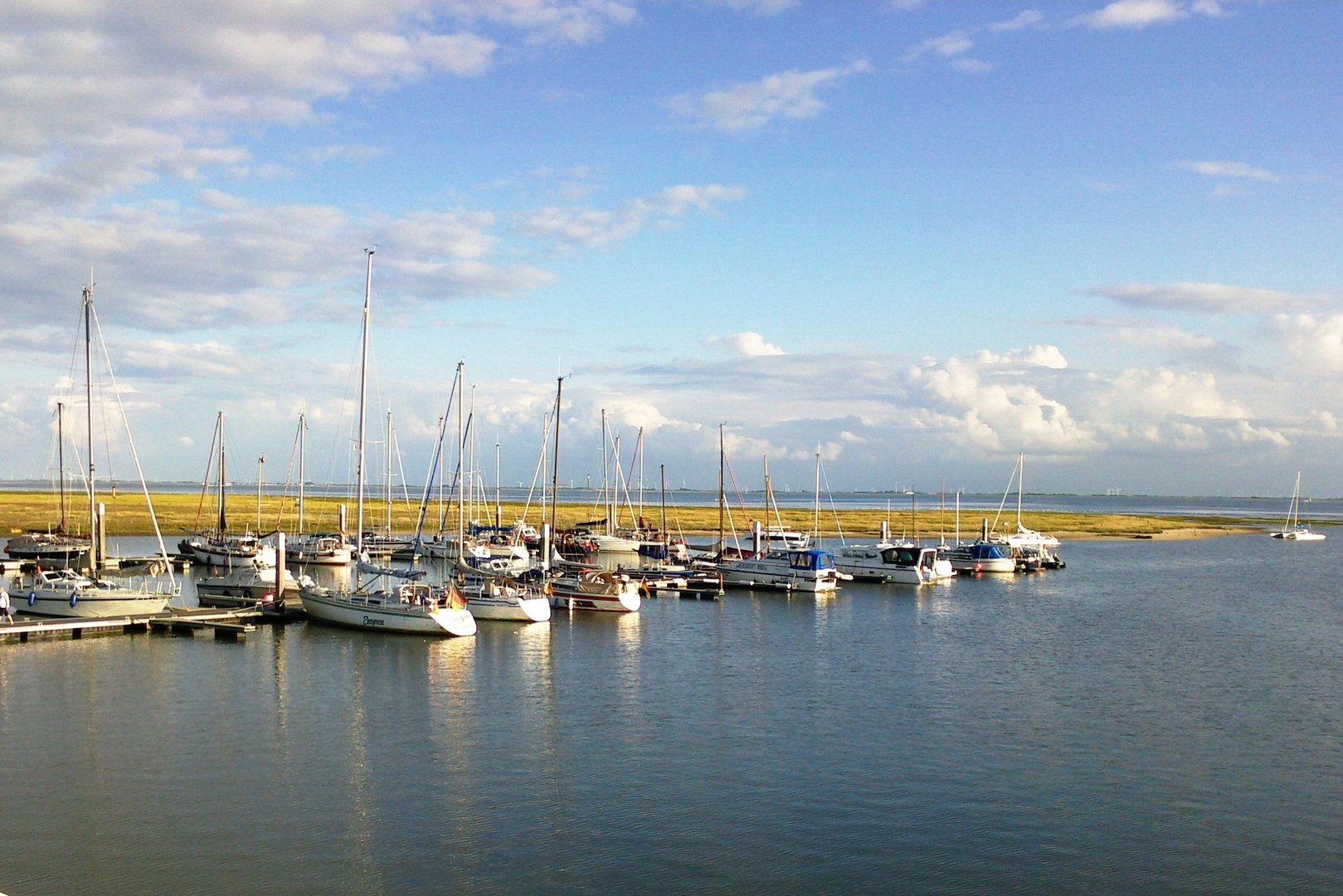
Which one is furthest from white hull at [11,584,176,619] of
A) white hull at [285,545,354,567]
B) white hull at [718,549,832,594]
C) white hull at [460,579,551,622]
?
white hull at [718,549,832,594]

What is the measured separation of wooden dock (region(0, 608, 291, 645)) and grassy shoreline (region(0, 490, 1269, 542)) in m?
57.9

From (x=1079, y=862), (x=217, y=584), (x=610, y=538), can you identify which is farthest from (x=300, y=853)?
(x=610, y=538)

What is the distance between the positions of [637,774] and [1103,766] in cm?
1262

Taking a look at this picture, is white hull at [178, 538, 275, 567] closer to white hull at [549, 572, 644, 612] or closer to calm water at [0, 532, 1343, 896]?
white hull at [549, 572, 644, 612]

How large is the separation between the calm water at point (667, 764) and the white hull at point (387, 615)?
1.16 meters

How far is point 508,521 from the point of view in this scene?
462 feet

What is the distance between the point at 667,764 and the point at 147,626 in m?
31.0

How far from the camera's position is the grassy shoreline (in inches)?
4889

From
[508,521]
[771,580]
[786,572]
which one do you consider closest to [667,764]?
[786,572]

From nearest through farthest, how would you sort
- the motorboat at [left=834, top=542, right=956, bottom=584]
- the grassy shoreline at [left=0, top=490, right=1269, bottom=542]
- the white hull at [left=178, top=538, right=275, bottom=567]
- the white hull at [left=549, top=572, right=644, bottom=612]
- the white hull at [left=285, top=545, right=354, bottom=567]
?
1. the white hull at [left=549, top=572, right=644, bottom=612]
2. the white hull at [left=178, top=538, right=275, bottom=567]
3. the motorboat at [left=834, top=542, right=956, bottom=584]
4. the white hull at [left=285, top=545, right=354, bottom=567]
5. the grassy shoreline at [left=0, top=490, right=1269, bottom=542]

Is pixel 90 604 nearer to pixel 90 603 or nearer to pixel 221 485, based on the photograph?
pixel 90 603

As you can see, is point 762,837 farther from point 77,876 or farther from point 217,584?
point 217,584

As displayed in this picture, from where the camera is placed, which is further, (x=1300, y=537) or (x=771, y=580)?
(x=1300, y=537)

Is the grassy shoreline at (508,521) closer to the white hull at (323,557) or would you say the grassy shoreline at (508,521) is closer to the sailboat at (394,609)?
the white hull at (323,557)
